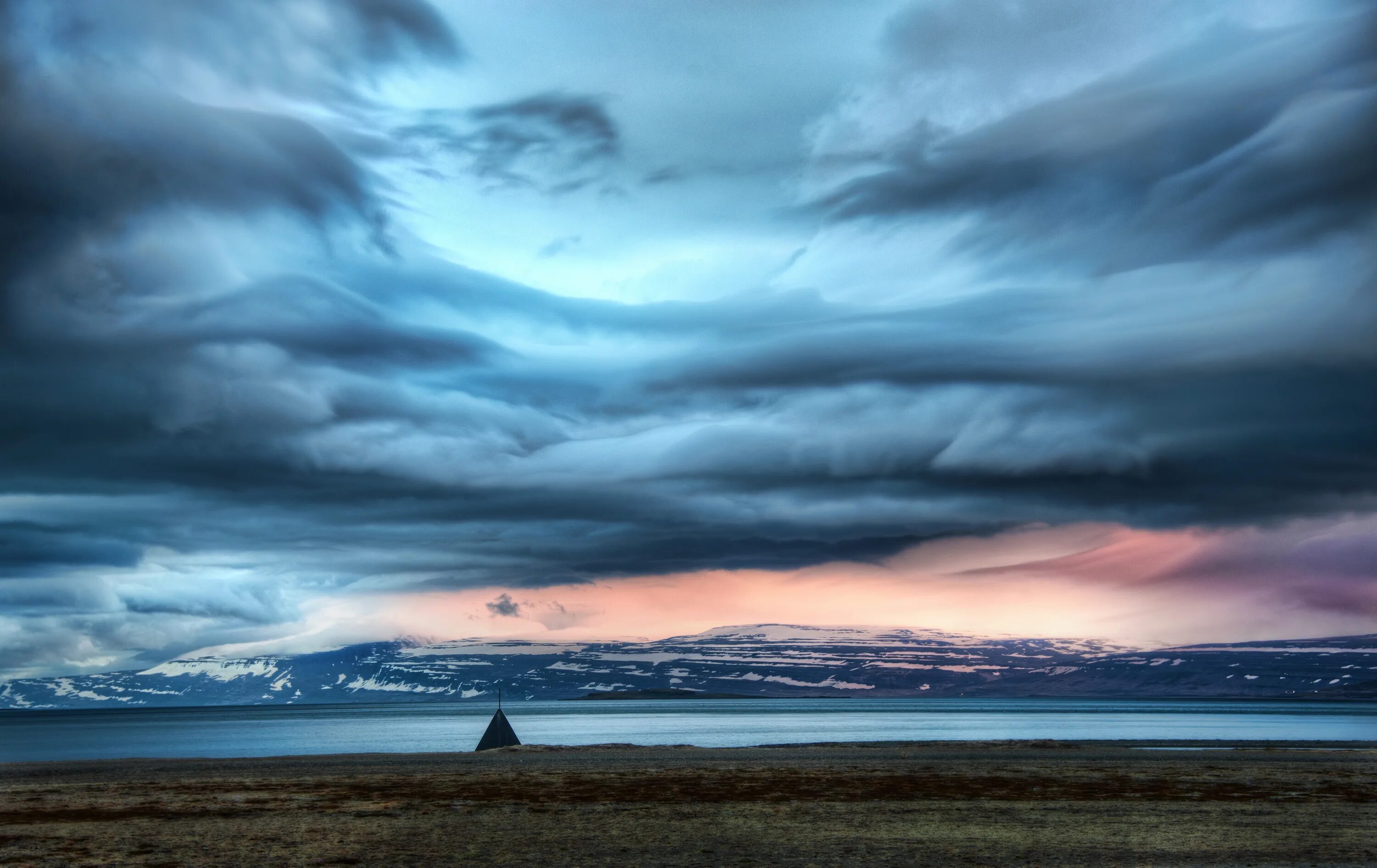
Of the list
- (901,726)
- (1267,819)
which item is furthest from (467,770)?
(901,726)

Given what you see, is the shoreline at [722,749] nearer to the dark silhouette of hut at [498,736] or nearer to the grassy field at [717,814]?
the dark silhouette of hut at [498,736]

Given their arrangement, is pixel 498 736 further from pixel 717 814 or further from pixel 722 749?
pixel 717 814

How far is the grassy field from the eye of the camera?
27766 mm

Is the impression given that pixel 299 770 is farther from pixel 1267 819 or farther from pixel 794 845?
pixel 1267 819

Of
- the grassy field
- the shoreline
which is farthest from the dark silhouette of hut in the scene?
the grassy field

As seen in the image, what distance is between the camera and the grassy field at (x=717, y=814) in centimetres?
2777

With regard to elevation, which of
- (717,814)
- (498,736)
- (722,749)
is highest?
(717,814)

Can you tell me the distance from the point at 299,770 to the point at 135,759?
29.0 m

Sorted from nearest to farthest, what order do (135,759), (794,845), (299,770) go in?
(794,845)
(299,770)
(135,759)

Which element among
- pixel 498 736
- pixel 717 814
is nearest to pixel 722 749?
pixel 498 736

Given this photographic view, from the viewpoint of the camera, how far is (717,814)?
1451 inches

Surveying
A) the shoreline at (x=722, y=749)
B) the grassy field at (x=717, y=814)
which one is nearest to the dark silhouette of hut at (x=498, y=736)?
the shoreline at (x=722, y=749)

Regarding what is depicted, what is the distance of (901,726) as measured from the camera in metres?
182

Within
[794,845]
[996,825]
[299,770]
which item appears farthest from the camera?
[299,770]
